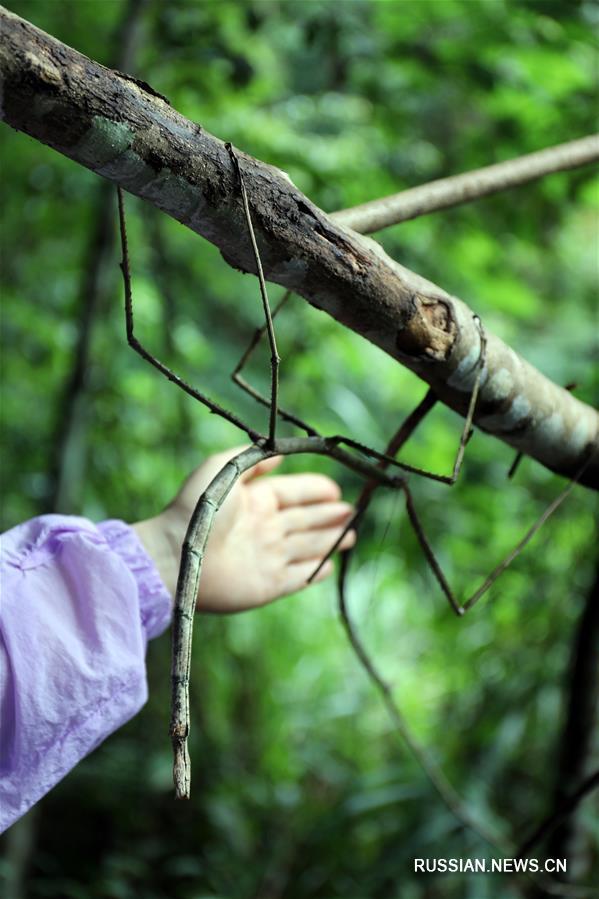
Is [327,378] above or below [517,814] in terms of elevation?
above

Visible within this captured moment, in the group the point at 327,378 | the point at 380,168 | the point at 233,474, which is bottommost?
the point at 233,474

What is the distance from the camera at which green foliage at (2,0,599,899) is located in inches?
54.4

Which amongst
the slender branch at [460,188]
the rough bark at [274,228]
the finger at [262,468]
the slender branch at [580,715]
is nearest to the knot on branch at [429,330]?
the rough bark at [274,228]

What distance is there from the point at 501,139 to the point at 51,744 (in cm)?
124

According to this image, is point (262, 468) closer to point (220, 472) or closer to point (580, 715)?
point (220, 472)

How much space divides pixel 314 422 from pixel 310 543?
68 cm

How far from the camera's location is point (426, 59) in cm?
131

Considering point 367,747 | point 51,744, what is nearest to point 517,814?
point 367,747

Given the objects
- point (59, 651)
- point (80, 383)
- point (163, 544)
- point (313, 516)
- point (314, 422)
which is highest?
point (314, 422)

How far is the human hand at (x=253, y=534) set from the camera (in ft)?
2.74

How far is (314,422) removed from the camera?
63.7 inches

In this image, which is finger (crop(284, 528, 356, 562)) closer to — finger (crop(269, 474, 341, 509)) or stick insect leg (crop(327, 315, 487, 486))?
finger (crop(269, 474, 341, 509))

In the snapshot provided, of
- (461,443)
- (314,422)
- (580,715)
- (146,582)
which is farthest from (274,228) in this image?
(314,422)

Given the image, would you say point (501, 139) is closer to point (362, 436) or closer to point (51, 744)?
point (362, 436)
